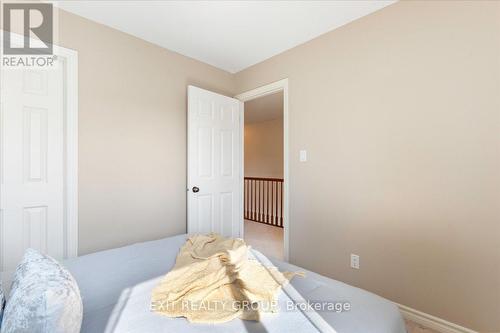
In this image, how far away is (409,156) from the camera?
191 cm

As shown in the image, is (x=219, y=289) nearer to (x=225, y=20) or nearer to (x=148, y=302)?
(x=148, y=302)

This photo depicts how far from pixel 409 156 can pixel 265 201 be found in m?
3.70

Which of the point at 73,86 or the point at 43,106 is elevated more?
the point at 73,86

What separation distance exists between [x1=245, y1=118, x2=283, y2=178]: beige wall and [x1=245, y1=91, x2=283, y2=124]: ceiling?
11.3 inches

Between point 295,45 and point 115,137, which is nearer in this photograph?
point 115,137

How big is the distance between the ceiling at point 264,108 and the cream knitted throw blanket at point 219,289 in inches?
122

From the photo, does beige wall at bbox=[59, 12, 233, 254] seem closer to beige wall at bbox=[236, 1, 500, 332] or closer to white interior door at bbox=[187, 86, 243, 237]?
white interior door at bbox=[187, 86, 243, 237]

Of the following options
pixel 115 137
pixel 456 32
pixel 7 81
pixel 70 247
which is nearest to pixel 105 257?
pixel 70 247

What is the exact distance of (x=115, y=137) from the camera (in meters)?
2.36

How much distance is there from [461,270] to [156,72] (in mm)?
3122

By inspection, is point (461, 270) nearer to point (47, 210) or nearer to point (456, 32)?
point (456, 32)

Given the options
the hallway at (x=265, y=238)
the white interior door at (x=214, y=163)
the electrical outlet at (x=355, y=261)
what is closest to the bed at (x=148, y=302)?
the electrical outlet at (x=355, y=261)

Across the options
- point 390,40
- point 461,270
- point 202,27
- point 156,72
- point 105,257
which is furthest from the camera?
point 156,72

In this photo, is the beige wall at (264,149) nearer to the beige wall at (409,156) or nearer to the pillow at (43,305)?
the beige wall at (409,156)
